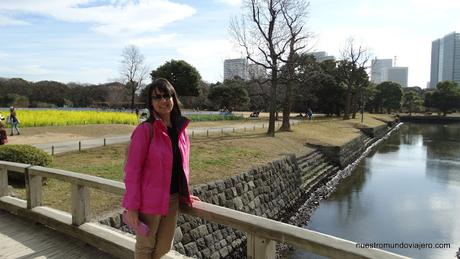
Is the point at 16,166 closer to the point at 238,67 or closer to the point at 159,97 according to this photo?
the point at 159,97

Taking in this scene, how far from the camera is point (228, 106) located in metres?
55.3

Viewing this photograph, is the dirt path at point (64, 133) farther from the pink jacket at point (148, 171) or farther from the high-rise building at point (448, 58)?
the high-rise building at point (448, 58)

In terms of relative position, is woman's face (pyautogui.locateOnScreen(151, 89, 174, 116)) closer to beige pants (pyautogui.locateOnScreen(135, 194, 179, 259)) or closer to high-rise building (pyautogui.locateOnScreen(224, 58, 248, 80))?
beige pants (pyautogui.locateOnScreen(135, 194, 179, 259))

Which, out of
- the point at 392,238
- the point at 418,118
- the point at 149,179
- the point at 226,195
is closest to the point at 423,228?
the point at 392,238

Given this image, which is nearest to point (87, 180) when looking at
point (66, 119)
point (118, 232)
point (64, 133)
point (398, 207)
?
point (118, 232)

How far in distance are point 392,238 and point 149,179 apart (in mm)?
9860

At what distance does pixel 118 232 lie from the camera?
4676 millimetres

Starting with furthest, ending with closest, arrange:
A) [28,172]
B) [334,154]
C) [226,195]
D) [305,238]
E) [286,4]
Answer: [286,4]
[334,154]
[226,195]
[28,172]
[305,238]

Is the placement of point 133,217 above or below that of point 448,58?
below

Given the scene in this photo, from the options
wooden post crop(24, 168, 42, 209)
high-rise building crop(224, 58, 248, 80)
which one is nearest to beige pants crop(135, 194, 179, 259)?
wooden post crop(24, 168, 42, 209)

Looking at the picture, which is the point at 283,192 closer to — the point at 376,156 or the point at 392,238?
the point at 392,238

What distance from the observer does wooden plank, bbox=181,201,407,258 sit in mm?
2555

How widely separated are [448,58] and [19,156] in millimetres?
146780

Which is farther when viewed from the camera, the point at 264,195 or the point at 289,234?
the point at 264,195
